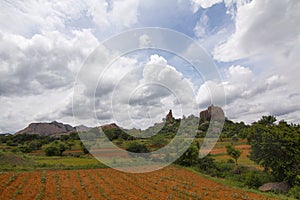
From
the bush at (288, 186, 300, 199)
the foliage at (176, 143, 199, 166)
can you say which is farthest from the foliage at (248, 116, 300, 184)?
the foliage at (176, 143, 199, 166)

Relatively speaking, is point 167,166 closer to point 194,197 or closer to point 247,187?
point 247,187

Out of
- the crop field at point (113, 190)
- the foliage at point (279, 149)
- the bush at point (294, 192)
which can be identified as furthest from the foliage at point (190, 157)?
the bush at point (294, 192)

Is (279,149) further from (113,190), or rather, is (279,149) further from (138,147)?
(138,147)

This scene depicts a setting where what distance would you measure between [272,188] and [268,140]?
262 cm

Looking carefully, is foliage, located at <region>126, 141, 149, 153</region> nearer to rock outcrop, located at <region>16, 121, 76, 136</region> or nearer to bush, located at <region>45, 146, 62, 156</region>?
bush, located at <region>45, 146, 62, 156</region>

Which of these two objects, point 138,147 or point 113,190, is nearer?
point 113,190

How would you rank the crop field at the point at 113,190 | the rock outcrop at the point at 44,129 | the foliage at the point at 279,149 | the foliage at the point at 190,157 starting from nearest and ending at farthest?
1. the crop field at the point at 113,190
2. the foliage at the point at 279,149
3. the foliage at the point at 190,157
4. the rock outcrop at the point at 44,129

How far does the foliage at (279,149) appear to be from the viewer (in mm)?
12844

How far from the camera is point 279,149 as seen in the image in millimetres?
13164

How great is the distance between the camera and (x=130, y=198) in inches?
389

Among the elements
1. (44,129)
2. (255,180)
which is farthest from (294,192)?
(44,129)

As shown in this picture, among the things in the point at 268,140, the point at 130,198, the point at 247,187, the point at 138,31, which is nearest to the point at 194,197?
the point at 130,198

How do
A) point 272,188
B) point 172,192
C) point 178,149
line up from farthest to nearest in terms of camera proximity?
point 178,149 < point 272,188 < point 172,192

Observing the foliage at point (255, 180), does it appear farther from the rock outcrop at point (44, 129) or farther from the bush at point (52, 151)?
the rock outcrop at point (44, 129)
